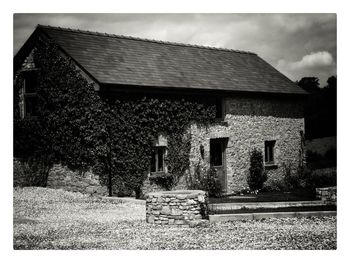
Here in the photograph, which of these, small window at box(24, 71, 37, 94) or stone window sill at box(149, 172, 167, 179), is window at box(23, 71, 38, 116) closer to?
small window at box(24, 71, 37, 94)

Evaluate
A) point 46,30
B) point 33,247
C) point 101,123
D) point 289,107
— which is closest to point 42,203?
point 101,123

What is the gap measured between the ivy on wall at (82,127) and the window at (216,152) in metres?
3.04

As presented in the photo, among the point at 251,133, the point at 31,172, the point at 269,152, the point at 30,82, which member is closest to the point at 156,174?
the point at 31,172

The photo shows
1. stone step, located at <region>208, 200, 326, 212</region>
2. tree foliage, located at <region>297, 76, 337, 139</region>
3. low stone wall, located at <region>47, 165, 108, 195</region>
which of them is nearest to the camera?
tree foliage, located at <region>297, 76, 337, 139</region>

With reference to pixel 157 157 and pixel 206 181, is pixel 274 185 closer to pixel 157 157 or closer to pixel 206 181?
pixel 206 181

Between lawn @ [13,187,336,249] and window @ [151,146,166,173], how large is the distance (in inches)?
158

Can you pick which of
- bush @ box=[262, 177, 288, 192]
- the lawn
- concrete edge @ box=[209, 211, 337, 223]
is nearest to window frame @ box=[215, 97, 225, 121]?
bush @ box=[262, 177, 288, 192]

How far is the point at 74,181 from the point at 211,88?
5.85m

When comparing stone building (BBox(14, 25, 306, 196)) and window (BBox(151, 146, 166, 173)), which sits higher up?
stone building (BBox(14, 25, 306, 196))

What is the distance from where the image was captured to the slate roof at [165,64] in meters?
17.1

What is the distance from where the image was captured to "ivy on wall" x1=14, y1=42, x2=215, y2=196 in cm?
1688

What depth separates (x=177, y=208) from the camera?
41.2 ft

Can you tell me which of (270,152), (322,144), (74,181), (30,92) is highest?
(30,92)

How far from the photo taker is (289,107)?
2170 cm
